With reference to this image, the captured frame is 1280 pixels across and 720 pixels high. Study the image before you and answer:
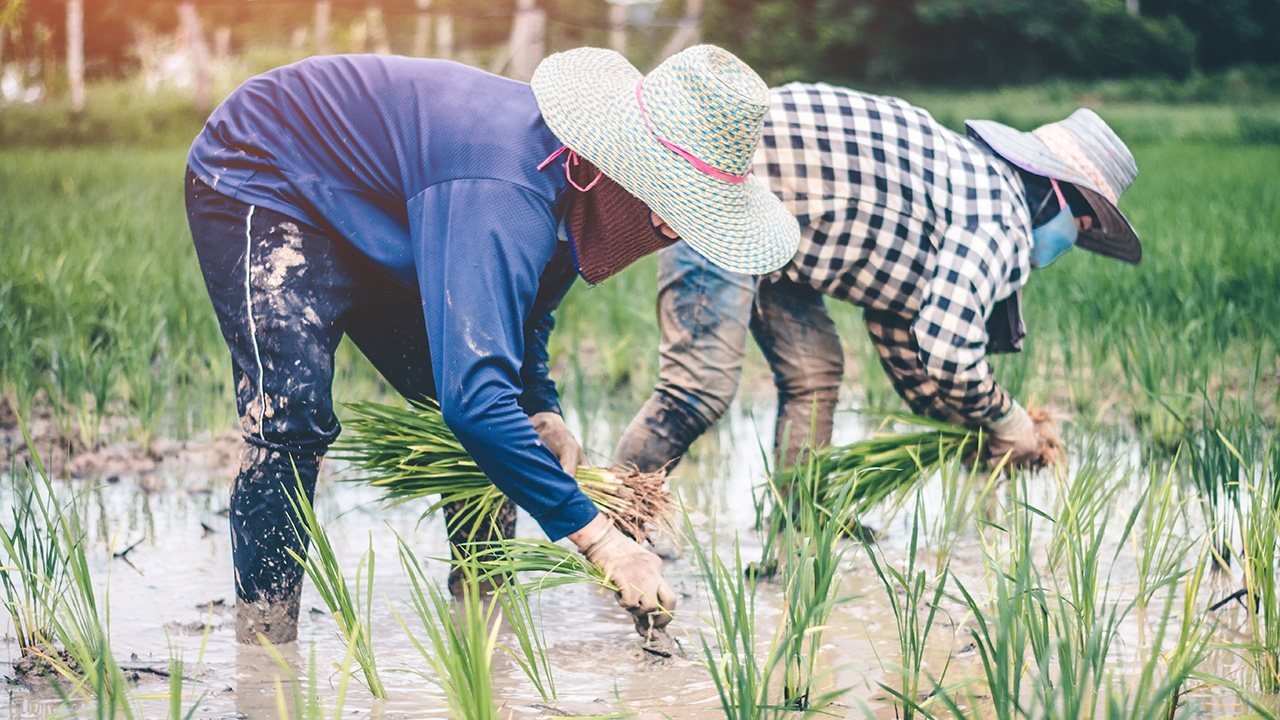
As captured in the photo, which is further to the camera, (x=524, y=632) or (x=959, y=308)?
(x=959, y=308)

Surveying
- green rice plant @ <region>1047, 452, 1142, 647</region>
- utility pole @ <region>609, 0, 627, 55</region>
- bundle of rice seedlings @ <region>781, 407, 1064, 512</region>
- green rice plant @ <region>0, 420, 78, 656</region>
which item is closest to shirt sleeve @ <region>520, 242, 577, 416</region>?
utility pole @ <region>609, 0, 627, 55</region>

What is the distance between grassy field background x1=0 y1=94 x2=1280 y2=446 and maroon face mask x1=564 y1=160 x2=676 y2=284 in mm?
1328

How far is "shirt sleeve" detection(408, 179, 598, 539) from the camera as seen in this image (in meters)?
1.90

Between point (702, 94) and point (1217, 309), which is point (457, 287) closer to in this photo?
point (702, 94)

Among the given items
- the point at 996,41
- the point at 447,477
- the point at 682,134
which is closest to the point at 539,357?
the point at 447,477

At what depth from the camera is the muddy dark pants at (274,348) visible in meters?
2.22

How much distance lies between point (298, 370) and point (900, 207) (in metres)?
1.43

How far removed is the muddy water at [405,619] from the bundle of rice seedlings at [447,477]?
0.42 ft

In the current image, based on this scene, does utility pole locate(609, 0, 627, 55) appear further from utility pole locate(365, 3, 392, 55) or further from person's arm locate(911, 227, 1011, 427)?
utility pole locate(365, 3, 392, 55)

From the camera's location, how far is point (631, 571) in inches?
80.9

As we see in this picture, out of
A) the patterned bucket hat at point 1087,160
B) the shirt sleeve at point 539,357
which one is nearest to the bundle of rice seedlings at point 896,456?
the patterned bucket hat at point 1087,160

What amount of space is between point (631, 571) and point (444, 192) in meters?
0.70

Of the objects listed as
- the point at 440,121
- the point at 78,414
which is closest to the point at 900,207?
the point at 440,121

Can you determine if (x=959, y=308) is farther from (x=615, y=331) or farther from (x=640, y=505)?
(x=615, y=331)
